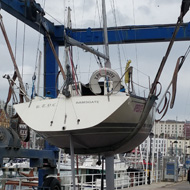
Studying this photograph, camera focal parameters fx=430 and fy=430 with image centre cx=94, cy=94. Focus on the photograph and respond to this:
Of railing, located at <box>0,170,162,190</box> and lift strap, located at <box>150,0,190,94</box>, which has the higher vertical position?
lift strap, located at <box>150,0,190,94</box>

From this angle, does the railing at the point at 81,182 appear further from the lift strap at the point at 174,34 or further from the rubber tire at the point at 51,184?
the lift strap at the point at 174,34

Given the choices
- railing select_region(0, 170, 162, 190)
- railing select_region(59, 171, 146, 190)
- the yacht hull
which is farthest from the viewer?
railing select_region(59, 171, 146, 190)

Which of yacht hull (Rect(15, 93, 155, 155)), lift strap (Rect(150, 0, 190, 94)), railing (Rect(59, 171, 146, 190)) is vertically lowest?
railing (Rect(59, 171, 146, 190))

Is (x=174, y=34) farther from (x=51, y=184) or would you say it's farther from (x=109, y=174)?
(x=51, y=184)

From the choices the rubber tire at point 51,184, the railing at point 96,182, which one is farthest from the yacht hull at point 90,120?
the railing at point 96,182

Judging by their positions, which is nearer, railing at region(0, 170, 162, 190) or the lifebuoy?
the lifebuoy

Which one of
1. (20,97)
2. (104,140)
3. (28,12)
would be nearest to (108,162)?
(104,140)

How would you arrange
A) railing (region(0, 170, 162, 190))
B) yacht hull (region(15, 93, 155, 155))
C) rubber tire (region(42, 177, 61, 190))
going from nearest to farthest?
yacht hull (region(15, 93, 155, 155)) → rubber tire (region(42, 177, 61, 190)) → railing (region(0, 170, 162, 190))

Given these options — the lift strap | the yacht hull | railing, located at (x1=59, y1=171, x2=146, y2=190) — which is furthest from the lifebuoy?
railing, located at (x1=59, y1=171, x2=146, y2=190)

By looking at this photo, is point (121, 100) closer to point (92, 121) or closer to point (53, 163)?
point (92, 121)

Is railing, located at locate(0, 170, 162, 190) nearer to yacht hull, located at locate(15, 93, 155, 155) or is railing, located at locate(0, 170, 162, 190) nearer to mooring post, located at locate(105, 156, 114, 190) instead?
mooring post, located at locate(105, 156, 114, 190)


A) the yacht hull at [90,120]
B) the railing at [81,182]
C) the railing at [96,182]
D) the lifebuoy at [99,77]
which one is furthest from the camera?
the railing at [96,182]

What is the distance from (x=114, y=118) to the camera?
9.51 metres

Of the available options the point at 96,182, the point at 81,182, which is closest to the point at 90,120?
the point at 81,182
